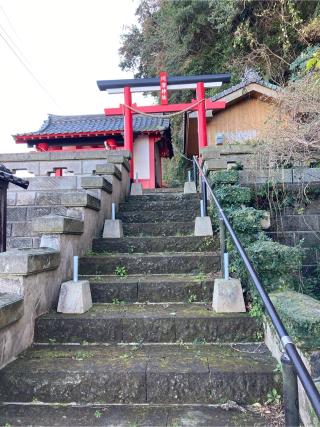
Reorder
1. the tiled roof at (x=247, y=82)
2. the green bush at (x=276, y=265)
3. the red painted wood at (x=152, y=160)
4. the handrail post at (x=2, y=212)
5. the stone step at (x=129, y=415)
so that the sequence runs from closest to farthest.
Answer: the stone step at (x=129, y=415)
the green bush at (x=276, y=265)
the handrail post at (x=2, y=212)
the tiled roof at (x=247, y=82)
the red painted wood at (x=152, y=160)

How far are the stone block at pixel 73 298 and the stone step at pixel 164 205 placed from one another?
7.61ft

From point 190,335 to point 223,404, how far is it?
0.69 meters

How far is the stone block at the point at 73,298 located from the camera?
3.09 meters

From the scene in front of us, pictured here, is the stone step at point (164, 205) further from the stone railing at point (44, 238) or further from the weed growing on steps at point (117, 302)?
the weed growing on steps at point (117, 302)

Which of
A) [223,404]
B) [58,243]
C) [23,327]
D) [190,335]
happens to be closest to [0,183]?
[58,243]

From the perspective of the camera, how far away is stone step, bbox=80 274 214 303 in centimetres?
335

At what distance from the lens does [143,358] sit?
250 cm

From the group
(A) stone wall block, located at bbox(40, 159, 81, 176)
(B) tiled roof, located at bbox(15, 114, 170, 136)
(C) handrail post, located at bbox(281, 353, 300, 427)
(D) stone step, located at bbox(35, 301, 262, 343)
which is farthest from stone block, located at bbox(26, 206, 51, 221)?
(B) tiled roof, located at bbox(15, 114, 170, 136)

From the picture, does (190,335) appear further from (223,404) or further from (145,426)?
(145,426)

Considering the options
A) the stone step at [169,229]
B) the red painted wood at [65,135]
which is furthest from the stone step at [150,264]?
the red painted wood at [65,135]

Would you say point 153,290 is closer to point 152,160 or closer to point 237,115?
point 237,115

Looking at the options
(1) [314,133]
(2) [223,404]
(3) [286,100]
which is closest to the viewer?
(2) [223,404]

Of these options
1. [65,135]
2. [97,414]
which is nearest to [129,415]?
[97,414]

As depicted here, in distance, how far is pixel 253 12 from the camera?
11.4 meters
